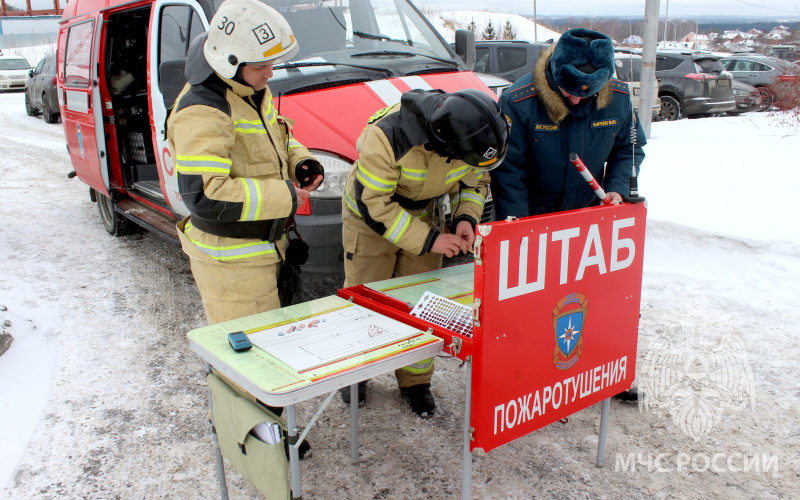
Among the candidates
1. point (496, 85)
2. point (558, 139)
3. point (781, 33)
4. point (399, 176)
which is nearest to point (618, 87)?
point (558, 139)

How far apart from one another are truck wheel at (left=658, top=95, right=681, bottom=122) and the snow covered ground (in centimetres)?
887

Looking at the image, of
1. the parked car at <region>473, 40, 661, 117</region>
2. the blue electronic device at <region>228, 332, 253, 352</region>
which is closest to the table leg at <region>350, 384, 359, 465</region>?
the blue electronic device at <region>228, 332, 253, 352</region>

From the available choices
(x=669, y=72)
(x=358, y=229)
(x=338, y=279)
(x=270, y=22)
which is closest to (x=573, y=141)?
(x=358, y=229)

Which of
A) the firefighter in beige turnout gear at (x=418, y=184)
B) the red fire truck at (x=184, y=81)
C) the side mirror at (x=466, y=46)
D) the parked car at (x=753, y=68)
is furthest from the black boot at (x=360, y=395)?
the parked car at (x=753, y=68)

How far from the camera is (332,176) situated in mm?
3588

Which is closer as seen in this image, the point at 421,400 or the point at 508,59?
the point at 421,400

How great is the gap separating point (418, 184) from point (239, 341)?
Result: 112cm

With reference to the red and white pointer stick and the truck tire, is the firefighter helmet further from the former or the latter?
the truck tire

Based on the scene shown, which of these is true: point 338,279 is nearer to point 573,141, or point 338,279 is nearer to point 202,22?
point 202,22

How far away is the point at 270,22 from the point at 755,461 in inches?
107

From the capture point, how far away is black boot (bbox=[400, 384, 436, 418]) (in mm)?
3129

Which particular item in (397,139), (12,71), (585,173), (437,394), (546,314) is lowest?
(437,394)

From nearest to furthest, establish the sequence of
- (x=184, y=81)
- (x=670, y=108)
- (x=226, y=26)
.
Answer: (x=226, y=26)
(x=184, y=81)
(x=670, y=108)

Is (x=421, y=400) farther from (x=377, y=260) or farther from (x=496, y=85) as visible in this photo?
(x=496, y=85)
